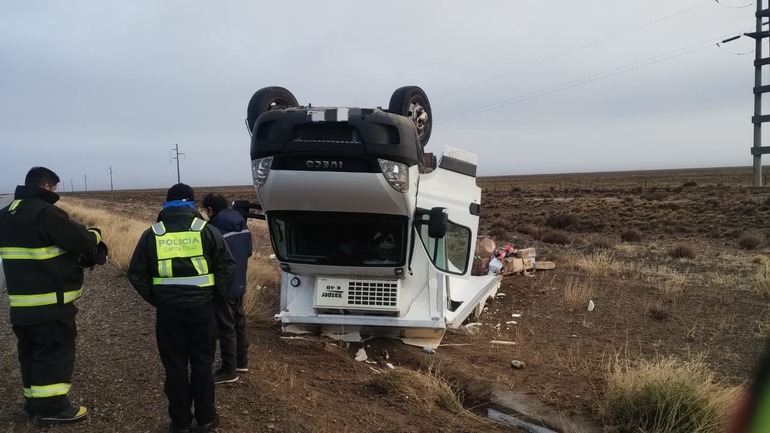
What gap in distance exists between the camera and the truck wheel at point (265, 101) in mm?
7508

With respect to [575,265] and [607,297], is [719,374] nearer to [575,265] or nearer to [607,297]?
[607,297]

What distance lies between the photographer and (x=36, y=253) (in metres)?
4.52

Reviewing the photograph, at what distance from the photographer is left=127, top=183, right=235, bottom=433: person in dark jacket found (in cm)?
425

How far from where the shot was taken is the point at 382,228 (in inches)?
290

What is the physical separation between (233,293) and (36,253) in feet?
5.74

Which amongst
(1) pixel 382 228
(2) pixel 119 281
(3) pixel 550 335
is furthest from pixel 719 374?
(2) pixel 119 281

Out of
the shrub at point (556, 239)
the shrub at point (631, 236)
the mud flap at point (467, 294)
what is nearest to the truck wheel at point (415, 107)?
the mud flap at point (467, 294)

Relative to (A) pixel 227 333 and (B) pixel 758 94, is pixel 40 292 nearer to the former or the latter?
(A) pixel 227 333

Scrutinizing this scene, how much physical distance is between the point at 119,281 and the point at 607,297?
8951 mm

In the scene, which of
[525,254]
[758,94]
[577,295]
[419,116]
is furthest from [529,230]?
[758,94]

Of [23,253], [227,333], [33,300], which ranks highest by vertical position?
[23,253]

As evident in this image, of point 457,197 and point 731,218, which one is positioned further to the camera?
point 731,218

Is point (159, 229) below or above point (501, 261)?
above

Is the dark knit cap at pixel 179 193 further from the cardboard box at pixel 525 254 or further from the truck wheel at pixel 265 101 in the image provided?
the cardboard box at pixel 525 254
